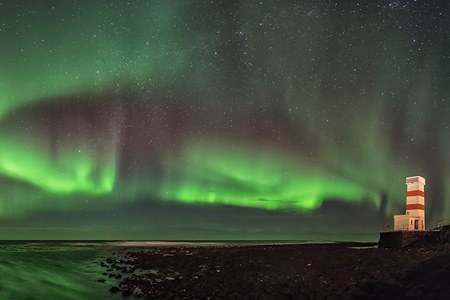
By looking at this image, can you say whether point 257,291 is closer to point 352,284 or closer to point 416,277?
point 352,284

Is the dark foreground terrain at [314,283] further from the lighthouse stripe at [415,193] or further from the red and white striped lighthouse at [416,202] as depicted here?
the lighthouse stripe at [415,193]

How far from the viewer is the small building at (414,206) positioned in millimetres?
42469

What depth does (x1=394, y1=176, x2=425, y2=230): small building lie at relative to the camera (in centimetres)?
4247

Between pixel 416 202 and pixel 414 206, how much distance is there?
44cm

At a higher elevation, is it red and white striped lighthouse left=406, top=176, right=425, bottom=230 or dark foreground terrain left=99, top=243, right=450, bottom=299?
red and white striped lighthouse left=406, top=176, right=425, bottom=230

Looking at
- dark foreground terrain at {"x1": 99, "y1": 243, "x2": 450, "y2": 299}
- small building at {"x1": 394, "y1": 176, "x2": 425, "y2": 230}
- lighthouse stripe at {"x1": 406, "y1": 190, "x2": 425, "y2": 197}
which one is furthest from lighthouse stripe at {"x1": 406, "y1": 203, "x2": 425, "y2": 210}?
dark foreground terrain at {"x1": 99, "y1": 243, "x2": 450, "y2": 299}

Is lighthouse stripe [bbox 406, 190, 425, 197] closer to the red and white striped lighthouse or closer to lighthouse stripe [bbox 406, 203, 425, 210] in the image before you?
the red and white striped lighthouse

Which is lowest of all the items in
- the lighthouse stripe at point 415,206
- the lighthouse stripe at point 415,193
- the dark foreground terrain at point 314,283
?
the dark foreground terrain at point 314,283

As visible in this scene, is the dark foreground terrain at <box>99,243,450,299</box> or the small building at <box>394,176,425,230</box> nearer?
the dark foreground terrain at <box>99,243,450,299</box>

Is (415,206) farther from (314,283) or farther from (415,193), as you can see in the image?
(314,283)

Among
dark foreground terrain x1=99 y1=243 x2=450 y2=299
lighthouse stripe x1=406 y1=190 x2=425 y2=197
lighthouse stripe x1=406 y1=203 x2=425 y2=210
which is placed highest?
lighthouse stripe x1=406 y1=190 x2=425 y2=197

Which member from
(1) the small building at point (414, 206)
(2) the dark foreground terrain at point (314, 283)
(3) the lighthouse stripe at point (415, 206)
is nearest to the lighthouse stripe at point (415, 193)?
(1) the small building at point (414, 206)

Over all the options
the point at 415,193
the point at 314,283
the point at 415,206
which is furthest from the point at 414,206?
the point at 314,283

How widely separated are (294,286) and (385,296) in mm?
3766
